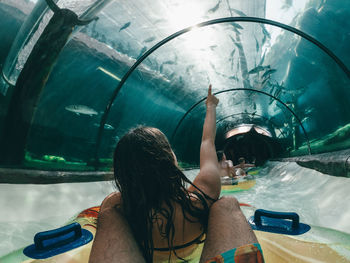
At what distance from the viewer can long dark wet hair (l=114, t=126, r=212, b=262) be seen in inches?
57.6

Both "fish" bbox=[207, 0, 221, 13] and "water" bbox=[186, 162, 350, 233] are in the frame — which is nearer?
"water" bbox=[186, 162, 350, 233]

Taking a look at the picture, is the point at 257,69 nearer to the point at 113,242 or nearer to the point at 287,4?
Answer: the point at 287,4

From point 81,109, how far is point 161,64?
302cm

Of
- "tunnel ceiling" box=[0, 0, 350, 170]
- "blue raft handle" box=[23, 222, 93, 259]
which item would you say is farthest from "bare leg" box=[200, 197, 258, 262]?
"tunnel ceiling" box=[0, 0, 350, 170]

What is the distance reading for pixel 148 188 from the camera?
1.52m

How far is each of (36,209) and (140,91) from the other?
219 inches

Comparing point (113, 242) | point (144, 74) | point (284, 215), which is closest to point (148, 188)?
point (113, 242)

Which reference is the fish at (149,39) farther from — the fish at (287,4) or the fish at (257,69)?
the fish at (257,69)

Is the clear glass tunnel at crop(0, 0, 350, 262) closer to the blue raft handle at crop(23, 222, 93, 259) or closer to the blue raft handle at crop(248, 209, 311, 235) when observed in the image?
the blue raft handle at crop(248, 209, 311, 235)

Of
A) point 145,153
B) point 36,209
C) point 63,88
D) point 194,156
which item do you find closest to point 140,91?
point 63,88

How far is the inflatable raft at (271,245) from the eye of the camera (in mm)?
1705

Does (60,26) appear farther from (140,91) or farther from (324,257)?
(324,257)

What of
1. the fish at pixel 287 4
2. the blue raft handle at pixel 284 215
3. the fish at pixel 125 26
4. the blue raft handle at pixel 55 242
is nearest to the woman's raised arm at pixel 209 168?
the blue raft handle at pixel 284 215

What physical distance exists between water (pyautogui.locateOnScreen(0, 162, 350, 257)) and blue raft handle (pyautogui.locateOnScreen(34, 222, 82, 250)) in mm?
730
